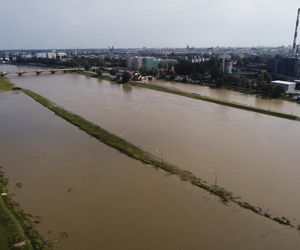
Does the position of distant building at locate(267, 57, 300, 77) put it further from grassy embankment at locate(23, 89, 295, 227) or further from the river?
grassy embankment at locate(23, 89, 295, 227)

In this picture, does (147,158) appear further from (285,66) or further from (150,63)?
(150,63)

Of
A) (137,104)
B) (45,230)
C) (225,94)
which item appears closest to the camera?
(45,230)

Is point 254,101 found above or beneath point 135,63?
beneath

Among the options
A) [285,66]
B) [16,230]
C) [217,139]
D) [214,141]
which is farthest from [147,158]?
[285,66]

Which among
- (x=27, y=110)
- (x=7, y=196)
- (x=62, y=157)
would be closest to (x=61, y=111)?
(x=27, y=110)

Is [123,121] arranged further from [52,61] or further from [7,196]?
[52,61]

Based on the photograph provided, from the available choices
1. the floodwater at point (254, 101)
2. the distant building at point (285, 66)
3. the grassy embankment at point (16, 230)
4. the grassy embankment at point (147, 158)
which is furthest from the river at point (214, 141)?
the distant building at point (285, 66)

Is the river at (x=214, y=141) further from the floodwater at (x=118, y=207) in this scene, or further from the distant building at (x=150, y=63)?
the distant building at (x=150, y=63)
